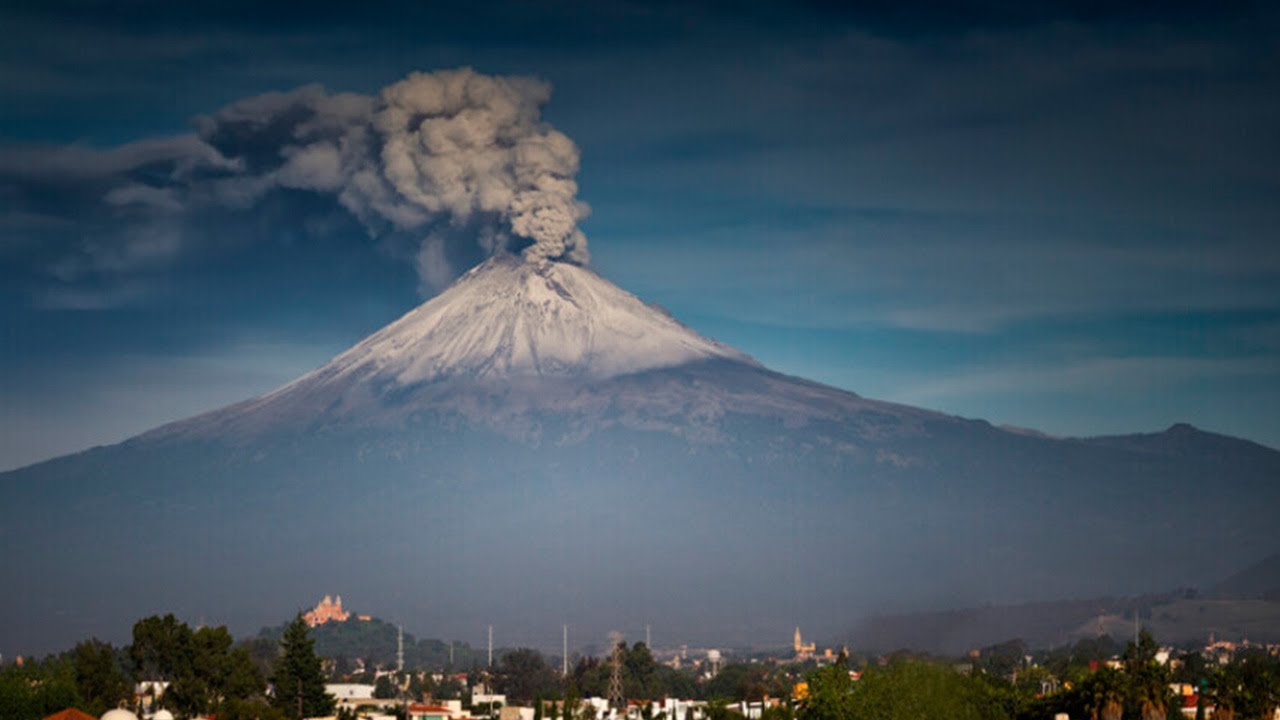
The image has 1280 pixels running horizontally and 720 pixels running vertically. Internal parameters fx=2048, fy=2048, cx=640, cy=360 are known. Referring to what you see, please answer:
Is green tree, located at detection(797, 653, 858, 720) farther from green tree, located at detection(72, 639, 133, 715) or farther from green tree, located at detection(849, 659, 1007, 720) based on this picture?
green tree, located at detection(72, 639, 133, 715)

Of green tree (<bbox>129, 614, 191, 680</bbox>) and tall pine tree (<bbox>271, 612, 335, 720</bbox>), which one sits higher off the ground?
green tree (<bbox>129, 614, 191, 680</bbox>)

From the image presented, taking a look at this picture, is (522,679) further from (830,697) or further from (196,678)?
(830,697)

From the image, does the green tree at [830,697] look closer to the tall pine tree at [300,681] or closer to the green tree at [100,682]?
the tall pine tree at [300,681]

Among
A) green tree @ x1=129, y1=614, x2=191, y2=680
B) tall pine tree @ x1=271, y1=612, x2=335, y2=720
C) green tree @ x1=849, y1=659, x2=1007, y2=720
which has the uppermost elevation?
green tree @ x1=129, y1=614, x2=191, y2=680

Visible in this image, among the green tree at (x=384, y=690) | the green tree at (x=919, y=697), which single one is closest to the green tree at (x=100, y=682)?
the green tree at (x=919, y=697)

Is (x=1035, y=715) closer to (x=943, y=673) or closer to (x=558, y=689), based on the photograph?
(x=943, y=673)

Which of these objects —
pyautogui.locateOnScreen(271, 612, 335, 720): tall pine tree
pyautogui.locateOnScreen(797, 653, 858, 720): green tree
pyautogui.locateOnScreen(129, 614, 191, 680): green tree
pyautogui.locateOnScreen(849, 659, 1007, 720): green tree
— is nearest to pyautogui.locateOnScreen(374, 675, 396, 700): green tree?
pyautogui.locateOnScreen(129, 614, 191, 680): green tree

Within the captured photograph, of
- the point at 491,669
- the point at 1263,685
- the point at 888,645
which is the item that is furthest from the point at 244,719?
the point at 491,669

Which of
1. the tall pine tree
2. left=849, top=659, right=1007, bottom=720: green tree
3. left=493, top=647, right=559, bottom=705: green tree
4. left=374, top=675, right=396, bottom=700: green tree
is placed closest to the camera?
left=849, top=659, right=1007, bottom=720: green tree
